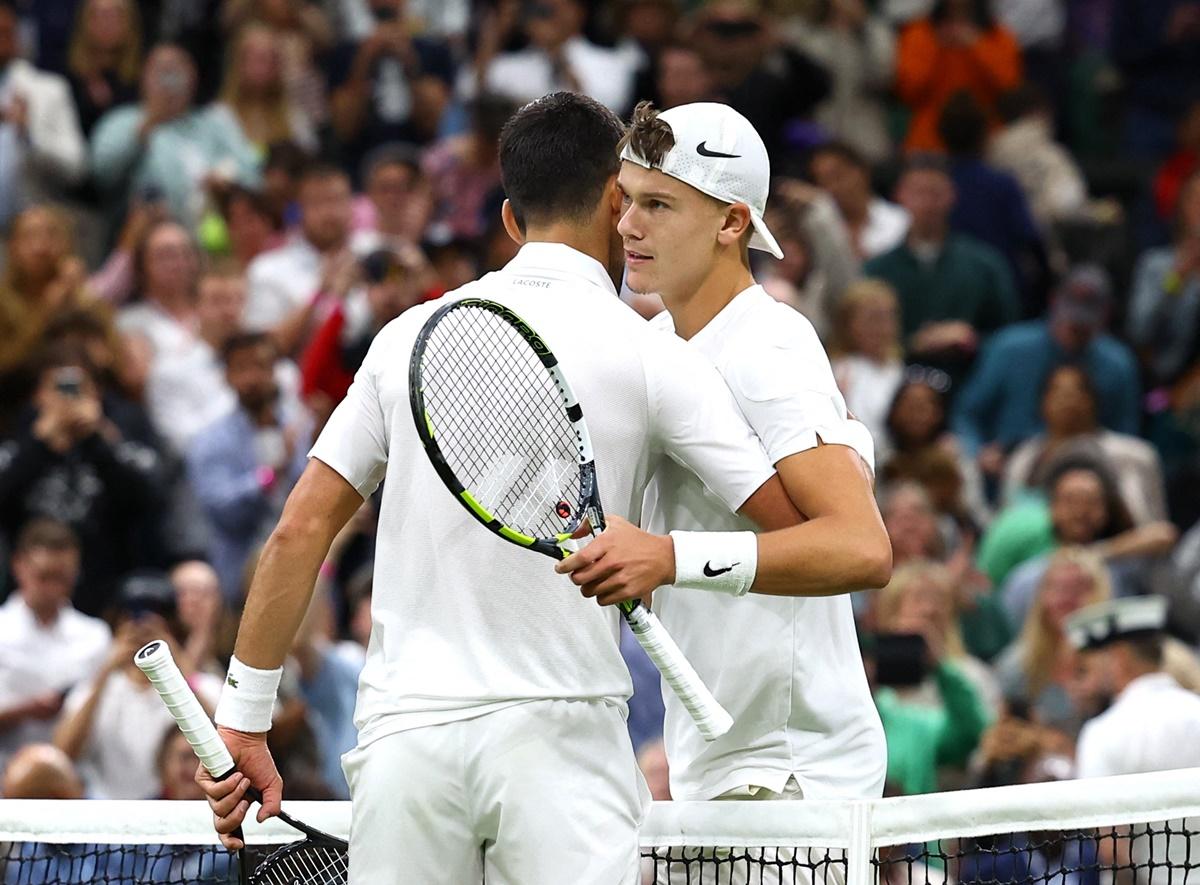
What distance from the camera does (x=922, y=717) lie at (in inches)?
335

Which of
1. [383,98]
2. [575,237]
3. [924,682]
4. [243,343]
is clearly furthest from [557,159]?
[383,98]

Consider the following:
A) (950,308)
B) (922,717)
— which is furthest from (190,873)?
(950,308)

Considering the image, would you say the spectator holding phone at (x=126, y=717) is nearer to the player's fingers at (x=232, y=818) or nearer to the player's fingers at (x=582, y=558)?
the player's fingers at (x=232, y=818)

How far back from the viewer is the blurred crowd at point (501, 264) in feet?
29.2

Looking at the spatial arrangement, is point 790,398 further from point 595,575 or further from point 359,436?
point 359,436

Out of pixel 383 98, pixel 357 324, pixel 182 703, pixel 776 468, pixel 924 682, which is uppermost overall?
pixel 383 98

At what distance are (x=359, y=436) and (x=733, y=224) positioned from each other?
899 mm

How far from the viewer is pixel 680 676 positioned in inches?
152

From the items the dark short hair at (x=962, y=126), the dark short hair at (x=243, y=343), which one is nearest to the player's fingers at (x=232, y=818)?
the dark short hair at (x=243, y=343)

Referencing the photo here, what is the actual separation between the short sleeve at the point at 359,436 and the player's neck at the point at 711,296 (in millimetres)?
679

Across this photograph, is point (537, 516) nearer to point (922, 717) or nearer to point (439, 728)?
point (439, 728)

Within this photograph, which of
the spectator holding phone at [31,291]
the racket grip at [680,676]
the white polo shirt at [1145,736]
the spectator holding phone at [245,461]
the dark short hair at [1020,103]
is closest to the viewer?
the racket grip at [680,676]

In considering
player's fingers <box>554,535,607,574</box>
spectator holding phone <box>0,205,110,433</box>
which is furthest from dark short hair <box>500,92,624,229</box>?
spectator holding phone <box>0,205,110,433</box>

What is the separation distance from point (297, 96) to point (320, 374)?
138 inches
